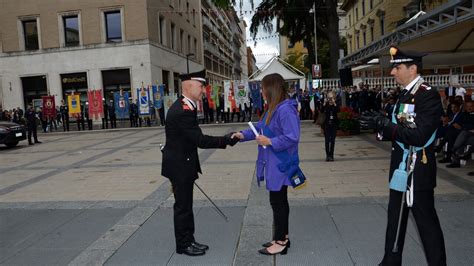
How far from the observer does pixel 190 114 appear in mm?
4348

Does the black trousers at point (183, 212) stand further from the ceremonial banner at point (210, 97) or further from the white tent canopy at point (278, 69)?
the white tent canopy at point (278, 69)

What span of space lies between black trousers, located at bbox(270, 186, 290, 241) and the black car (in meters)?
16.0

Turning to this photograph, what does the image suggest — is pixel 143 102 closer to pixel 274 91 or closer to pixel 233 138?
pixel 233 138

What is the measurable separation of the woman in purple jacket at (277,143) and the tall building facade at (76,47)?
2541 centimetres

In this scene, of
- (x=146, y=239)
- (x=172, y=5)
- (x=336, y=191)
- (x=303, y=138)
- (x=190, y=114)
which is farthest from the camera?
(x=172, y=5)

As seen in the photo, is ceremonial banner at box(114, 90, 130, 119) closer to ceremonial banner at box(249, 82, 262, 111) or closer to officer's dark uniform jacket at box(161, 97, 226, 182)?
ceremonial banner at box(249, 82, 262, 111)

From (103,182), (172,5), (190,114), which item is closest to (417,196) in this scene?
(190,114)

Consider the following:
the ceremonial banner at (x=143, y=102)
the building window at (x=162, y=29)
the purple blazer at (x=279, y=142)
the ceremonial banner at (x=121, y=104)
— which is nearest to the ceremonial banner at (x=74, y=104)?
the ceremonial banner at (x=121, y=104)

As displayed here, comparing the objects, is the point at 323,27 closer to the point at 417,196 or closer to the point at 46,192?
the point at 46,192

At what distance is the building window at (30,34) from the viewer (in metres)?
31.2

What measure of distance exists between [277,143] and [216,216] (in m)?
2.25

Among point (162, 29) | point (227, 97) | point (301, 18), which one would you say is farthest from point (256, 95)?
point (162, 29)

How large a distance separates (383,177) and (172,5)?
32380 millimetres

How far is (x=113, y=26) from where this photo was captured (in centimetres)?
3048
